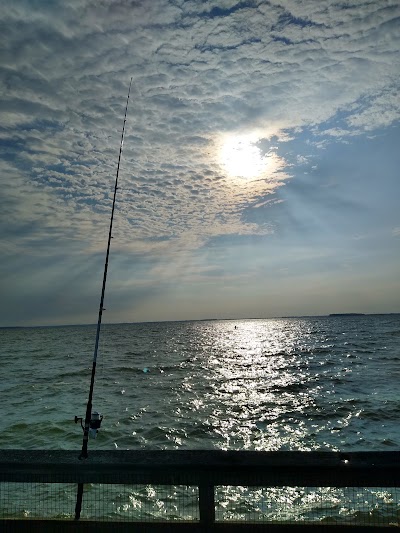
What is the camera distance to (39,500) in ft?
22.6

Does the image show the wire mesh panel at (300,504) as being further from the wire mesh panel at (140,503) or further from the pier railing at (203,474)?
the pier railing at (203,474)

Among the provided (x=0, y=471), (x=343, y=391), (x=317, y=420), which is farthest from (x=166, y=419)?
(x=0, y=471)

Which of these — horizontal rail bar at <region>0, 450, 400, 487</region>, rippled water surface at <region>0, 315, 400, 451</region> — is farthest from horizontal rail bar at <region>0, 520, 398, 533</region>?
rippled water surface at <region>0, 315, 400, 451</region>

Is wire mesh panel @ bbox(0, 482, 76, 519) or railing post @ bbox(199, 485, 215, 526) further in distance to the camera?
wire mesh panel @ bbox(0, 482, 76, 519)

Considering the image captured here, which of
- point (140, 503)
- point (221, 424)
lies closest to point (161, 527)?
point (140, 503)

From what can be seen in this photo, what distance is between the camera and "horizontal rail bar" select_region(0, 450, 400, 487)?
115 inches

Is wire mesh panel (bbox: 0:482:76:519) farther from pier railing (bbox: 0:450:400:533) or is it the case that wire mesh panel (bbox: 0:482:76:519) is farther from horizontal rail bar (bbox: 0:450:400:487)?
horizontal rail bar (bbox: 0:450:400:487)

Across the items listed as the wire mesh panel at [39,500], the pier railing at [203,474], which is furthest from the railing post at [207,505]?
the wire mesh panel at [39,500]

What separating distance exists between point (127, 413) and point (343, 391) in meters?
9.40

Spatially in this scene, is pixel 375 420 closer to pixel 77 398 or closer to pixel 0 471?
pixel 77 398

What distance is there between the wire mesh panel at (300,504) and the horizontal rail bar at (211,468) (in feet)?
13.3

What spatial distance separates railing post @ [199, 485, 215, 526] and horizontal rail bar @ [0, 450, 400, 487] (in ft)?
0.16

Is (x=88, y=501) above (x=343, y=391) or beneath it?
beneath

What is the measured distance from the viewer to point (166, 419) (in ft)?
43.9
